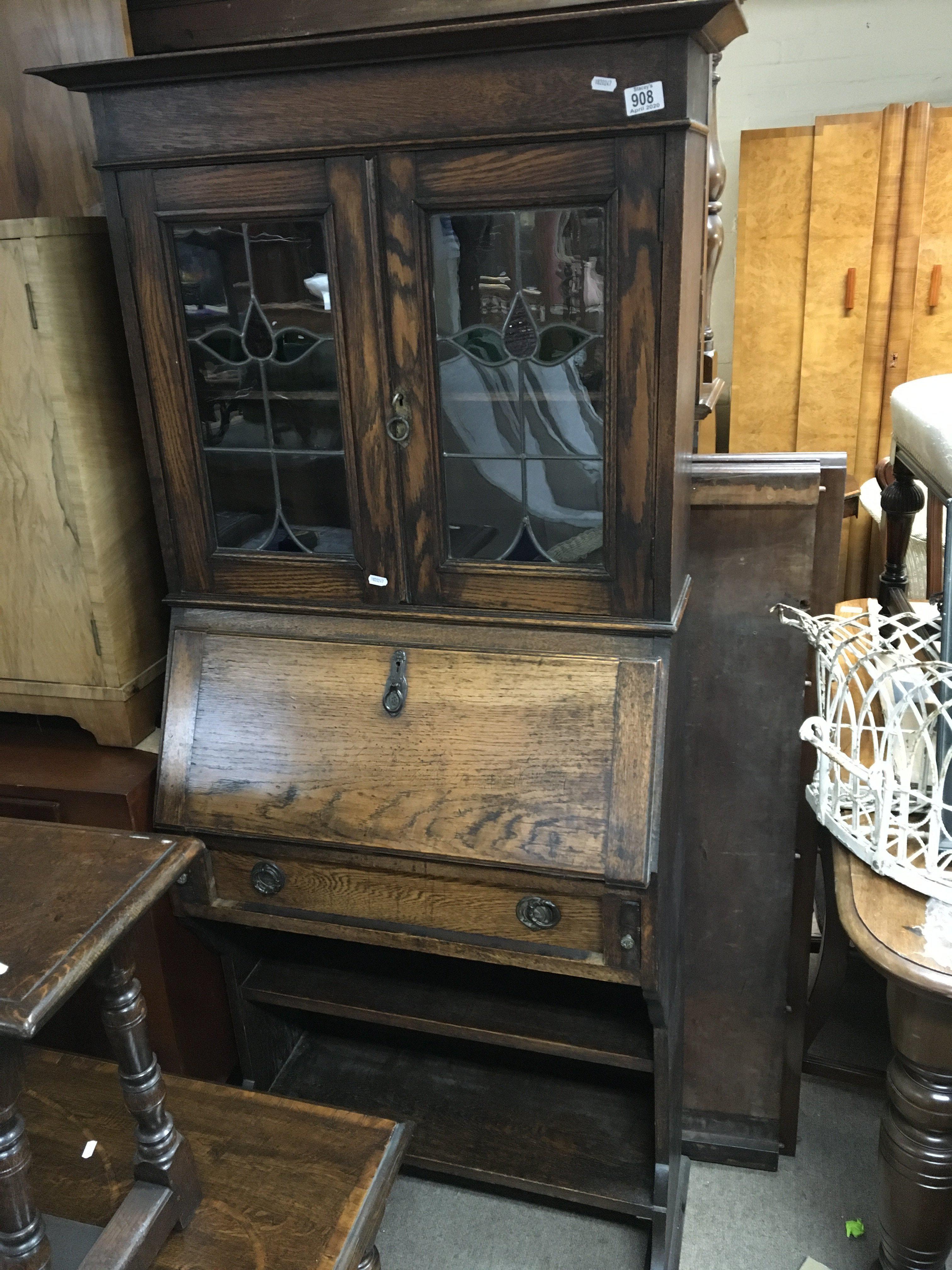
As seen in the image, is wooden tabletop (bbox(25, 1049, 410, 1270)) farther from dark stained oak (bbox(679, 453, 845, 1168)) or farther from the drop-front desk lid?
dark stained oak (bbox(679, 453, 845, 1168))

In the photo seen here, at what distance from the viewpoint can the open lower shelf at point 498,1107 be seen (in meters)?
1.66

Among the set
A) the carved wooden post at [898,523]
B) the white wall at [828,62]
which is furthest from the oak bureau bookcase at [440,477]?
the white wall at [828,62]

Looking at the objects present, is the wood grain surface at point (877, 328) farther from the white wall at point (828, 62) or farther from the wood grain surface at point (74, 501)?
the wood grain surface at point (74, 501)

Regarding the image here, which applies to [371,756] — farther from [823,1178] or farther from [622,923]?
[823,1178]

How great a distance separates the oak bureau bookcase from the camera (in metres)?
1.24

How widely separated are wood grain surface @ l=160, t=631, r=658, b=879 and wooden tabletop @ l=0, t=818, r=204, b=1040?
41 cm

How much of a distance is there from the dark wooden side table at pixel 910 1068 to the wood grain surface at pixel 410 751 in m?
0.29

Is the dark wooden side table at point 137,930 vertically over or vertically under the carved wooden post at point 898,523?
under

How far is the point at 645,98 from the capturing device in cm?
117

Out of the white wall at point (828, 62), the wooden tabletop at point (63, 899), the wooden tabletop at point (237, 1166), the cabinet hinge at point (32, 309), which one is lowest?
the wooden tabletop at point (237, 1166)

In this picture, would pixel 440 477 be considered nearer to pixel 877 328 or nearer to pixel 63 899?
pixel 63 899

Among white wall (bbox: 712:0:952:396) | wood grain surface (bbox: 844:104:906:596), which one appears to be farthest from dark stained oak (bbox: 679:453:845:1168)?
white wall (bbox: 712:0:952:396)

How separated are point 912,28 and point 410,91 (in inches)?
122

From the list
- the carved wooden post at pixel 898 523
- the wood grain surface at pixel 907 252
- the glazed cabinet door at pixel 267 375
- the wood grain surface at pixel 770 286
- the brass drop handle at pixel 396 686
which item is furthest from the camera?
the wood grain surface at pixel 770 286
